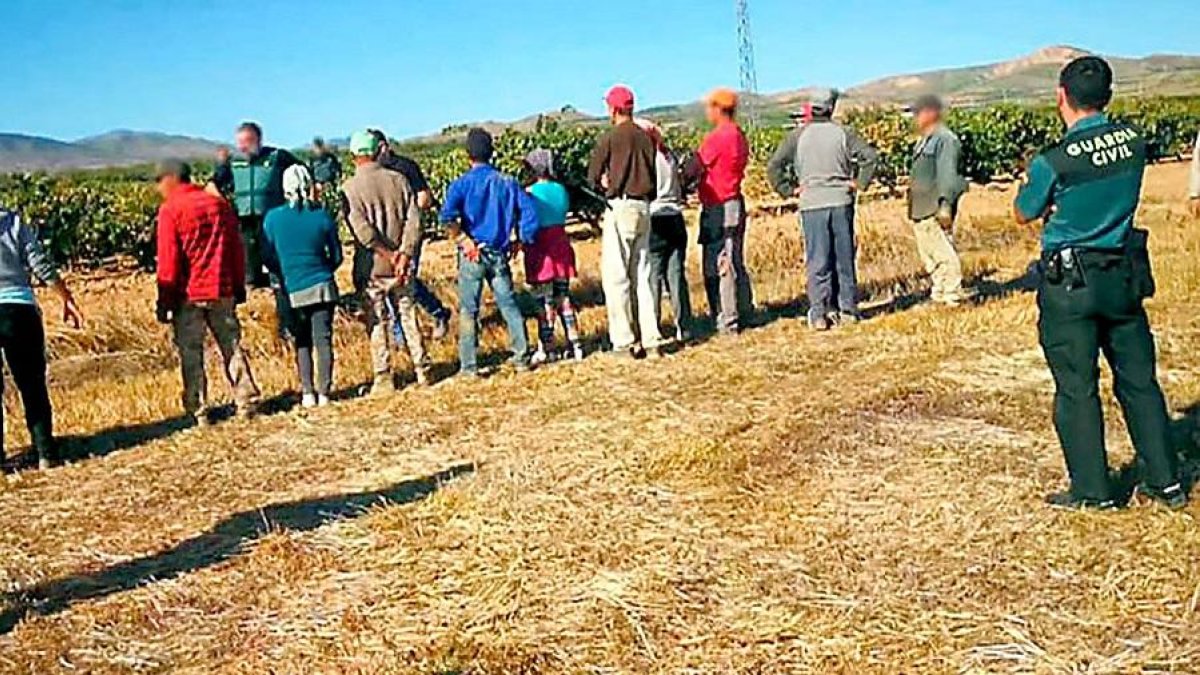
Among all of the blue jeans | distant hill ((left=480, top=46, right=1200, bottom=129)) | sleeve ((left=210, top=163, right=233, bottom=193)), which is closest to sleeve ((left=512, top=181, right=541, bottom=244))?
the blue jeans

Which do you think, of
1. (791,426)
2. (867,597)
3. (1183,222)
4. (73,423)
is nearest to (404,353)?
(73,423)

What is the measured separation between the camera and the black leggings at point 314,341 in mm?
8320

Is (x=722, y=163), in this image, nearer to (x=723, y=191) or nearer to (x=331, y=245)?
(x=723, y=191)

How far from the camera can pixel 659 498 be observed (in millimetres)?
5953

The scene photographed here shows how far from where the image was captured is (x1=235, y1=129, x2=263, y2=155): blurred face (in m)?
9.83

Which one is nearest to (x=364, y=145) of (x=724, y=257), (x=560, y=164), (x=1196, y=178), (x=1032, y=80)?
(x=724, y=257)

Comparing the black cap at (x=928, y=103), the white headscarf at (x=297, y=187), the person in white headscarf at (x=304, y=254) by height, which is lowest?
the person in white headscarf at (x=304, y=254)

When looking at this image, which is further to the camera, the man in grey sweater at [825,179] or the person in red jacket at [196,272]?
the man in grey sweater at [825,179]

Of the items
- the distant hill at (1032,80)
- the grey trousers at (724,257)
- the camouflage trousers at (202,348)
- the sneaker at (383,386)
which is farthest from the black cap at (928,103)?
the distant hill at (1032,80)

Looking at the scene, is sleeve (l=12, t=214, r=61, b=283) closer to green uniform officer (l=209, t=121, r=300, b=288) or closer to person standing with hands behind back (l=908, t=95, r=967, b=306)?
green uniform officer (l=209, t=121, r=300, b=288)

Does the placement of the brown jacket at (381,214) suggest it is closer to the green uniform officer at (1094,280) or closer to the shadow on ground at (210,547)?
the shadow on ground at (210,547)

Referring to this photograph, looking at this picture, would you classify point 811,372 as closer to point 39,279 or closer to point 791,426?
point 791,426

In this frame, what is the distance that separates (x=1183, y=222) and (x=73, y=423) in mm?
13395

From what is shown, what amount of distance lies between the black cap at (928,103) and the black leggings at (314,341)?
16.1 feet
